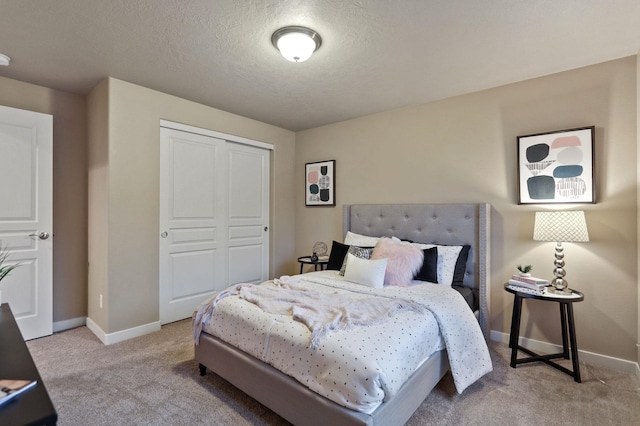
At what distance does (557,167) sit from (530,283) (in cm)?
104

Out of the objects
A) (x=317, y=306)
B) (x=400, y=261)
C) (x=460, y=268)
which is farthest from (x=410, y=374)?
(x=460, y=268)

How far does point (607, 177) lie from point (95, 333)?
480cm

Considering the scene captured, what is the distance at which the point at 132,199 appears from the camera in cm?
300

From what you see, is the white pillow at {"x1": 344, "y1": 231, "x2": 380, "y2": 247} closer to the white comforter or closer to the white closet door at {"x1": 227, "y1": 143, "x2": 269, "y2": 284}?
the white comforter

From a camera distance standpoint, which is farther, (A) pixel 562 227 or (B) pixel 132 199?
(B) pixel 132 199

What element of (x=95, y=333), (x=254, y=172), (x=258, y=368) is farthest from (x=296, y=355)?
(x=254, y=172)

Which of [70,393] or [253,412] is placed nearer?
[253,412]

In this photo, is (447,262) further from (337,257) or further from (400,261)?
(337,257)

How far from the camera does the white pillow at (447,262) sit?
280cm

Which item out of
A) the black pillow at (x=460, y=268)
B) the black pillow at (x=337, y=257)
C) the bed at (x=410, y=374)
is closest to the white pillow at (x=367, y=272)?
the bed at (x=410, y=374)

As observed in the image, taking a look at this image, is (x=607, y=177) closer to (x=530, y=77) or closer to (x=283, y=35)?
(x=530, y=77)

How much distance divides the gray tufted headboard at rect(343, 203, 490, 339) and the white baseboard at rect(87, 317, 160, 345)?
8.16ft

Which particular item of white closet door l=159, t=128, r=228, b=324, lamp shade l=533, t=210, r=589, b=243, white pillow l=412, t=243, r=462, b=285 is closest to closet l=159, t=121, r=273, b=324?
white closet door l=159, t=128, r=228, b=324

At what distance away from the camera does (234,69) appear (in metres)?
2.65
